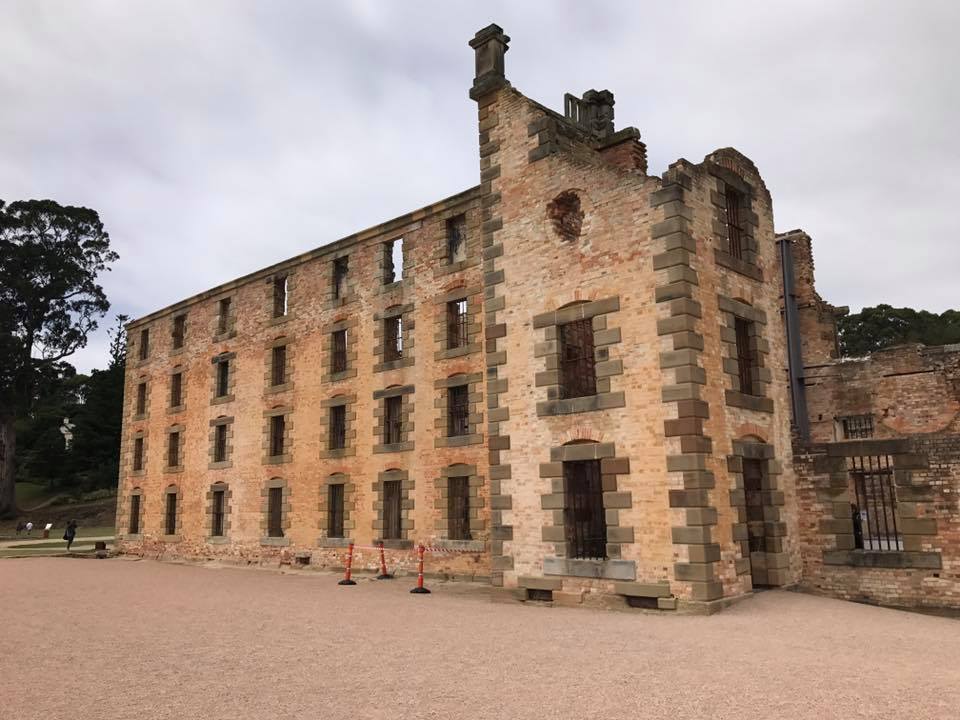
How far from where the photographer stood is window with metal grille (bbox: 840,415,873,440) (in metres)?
21.5

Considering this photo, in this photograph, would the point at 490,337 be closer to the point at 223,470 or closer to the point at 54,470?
the point at 223,470

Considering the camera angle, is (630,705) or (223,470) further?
(223,470)

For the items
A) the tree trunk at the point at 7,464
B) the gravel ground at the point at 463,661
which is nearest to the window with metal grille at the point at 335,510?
the gravel ground at the point at 463,661

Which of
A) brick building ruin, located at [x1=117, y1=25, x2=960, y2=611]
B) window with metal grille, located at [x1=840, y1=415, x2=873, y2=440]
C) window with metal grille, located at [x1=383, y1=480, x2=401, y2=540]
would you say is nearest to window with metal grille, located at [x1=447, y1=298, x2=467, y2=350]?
brick building ruin, located at [x1=117, y1=25, x2=960, y2=611]

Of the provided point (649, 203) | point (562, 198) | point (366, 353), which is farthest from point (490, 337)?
point (366, 353)

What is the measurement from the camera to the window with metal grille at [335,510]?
845 inches

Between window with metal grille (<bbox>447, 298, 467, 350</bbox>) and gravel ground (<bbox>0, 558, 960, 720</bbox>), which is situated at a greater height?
window with metal grille (<bbox>447, 298, 467, 350</bbox>)

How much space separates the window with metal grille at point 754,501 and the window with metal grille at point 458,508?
271 inches

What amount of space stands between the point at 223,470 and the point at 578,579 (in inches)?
629

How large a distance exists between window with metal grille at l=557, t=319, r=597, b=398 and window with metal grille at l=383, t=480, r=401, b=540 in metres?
7.29

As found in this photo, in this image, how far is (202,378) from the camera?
89.3ft

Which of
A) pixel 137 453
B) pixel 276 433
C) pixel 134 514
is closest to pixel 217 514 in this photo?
pixel 276 433

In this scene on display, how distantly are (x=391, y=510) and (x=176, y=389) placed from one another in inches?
520

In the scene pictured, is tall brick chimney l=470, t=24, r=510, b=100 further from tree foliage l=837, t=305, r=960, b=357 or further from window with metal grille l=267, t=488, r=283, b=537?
tree foliage l=837, t=305, r=960, b=357
